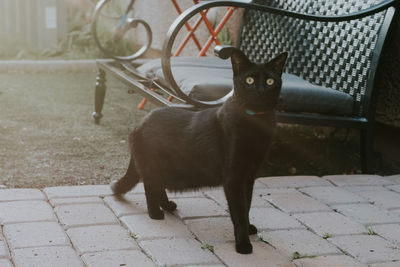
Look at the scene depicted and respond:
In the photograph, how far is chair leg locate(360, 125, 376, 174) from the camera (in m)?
2.98

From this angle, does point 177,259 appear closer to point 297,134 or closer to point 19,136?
point 19,136

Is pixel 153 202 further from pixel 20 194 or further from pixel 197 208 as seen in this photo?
pixel 20 194

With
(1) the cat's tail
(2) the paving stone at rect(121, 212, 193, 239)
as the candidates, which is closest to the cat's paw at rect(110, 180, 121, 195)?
(1) the cat's tail

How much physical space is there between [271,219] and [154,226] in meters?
0.52

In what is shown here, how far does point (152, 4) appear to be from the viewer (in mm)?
6297

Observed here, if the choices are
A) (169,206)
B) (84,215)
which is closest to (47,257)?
(84,215)

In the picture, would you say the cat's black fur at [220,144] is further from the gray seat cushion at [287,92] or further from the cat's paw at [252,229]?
the gray seat cushion at [287,92]

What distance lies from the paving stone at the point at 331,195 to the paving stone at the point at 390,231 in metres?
0.30

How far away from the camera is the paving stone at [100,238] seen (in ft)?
6.49

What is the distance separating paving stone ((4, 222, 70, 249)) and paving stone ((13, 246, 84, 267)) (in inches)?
1.8

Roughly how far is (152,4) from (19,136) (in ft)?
10.4

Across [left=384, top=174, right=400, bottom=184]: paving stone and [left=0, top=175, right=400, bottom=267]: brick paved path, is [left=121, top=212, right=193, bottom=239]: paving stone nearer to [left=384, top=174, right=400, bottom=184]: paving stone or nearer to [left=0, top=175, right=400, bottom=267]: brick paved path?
[left=0, top=175, right=400, bottom=267]: brick paved path

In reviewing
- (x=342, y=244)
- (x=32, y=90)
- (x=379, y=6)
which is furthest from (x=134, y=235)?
(x=32, y=90)

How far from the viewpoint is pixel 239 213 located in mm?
2006
